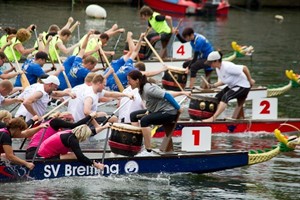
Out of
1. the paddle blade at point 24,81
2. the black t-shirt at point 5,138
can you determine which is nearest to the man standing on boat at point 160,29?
the paddle blade at point 24,81

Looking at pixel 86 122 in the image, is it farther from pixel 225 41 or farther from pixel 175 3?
pixel 175 3

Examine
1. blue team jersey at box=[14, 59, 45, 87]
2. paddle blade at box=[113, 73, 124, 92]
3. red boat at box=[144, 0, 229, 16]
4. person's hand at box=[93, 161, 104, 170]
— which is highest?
blue team jersey at box=[14, 59, 45, 87]

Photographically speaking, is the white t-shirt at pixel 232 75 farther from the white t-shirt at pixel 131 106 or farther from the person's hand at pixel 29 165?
the person's hand at pixel 29 165

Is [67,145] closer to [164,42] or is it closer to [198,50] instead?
[198,50]

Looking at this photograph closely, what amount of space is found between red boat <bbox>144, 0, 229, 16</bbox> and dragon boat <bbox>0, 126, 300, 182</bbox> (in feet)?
109

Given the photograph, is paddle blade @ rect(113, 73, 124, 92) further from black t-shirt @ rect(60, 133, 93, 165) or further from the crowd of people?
black t-shirt @ rect(60, 133, 93, 165)

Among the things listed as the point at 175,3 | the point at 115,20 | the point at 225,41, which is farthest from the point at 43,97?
the point at 175,3

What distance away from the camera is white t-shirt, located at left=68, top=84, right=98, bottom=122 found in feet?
66.5

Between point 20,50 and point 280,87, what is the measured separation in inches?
275

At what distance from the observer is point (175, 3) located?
53.0 meters

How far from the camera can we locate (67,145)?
18.1m

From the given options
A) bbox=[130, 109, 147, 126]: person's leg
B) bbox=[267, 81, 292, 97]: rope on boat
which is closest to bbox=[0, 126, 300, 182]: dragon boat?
bbox=[130, 109, 147, 126]: person's leg

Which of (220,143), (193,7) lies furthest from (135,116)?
(193,7)

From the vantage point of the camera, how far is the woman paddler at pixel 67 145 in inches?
708
